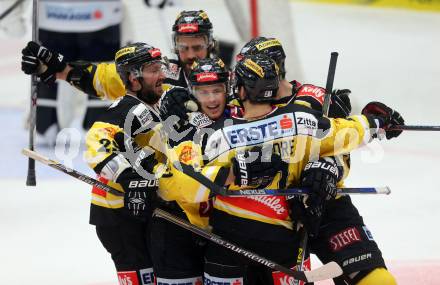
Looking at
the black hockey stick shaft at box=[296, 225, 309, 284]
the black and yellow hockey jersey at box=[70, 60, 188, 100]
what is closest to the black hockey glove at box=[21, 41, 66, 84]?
the black and yellow hockey jersey at box=[70, 60, 188, 100]

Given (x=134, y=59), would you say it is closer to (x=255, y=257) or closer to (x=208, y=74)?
(x=208, y=74)

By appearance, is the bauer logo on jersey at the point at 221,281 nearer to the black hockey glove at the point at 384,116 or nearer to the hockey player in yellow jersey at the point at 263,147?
the hockey player in yellow jersey at the point at 263,147

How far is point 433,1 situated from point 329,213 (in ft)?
26.2

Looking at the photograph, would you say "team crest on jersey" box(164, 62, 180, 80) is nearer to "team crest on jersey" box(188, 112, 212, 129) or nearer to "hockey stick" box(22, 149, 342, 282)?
"team crest on jersey" box(188, 112, 212, 129)

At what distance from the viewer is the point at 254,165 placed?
394 centimetres

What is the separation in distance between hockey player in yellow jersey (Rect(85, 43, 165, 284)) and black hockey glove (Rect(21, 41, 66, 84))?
62 cm

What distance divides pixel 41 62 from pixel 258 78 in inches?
56.4

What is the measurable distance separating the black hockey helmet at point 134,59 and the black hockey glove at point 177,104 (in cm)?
15

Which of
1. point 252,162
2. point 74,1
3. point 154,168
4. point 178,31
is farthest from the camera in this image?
point 74,1

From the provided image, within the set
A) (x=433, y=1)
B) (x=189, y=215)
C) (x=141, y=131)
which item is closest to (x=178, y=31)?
(x=141, y=131)

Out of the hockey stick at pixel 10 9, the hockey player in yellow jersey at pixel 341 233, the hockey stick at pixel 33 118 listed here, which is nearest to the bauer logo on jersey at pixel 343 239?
the hockey player in yellow jersey at pixel 341 233

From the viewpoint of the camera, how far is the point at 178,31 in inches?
201

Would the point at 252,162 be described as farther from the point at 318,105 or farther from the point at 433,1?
the point at 433,1

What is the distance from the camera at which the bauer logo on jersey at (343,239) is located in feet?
14.1
